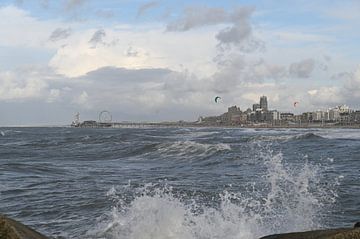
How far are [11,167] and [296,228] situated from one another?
17193mm

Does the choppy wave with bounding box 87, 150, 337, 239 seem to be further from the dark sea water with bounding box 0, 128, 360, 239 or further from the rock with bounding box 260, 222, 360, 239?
the rock with bounding box 260, 222, 360, 239

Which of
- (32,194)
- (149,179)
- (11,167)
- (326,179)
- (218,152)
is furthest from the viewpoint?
(218,152)

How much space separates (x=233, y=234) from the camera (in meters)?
9.91

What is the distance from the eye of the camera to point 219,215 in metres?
11.2

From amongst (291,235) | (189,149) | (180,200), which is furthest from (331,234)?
(189,149)

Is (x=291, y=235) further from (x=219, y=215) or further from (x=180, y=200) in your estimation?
(x=180, y=200)

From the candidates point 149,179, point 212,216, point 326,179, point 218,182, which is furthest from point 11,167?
point 212,216

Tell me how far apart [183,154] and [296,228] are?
22760 mm

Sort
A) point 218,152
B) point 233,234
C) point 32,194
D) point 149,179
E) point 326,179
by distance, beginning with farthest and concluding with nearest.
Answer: point 218,152 < point 149,179 < point 326,179 < point 32,194 < point 233,234

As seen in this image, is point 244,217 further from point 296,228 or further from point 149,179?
point 149,179

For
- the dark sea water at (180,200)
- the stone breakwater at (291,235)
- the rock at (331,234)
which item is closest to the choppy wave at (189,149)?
the dark sea water at (180,200)

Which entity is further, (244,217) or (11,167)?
(11,167)

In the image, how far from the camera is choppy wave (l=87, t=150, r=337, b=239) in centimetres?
994

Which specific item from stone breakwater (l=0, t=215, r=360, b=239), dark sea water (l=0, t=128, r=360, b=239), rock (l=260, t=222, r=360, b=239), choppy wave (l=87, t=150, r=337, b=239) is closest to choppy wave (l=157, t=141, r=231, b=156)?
dark sea water (l=0, t=128, r=360, b=239)
